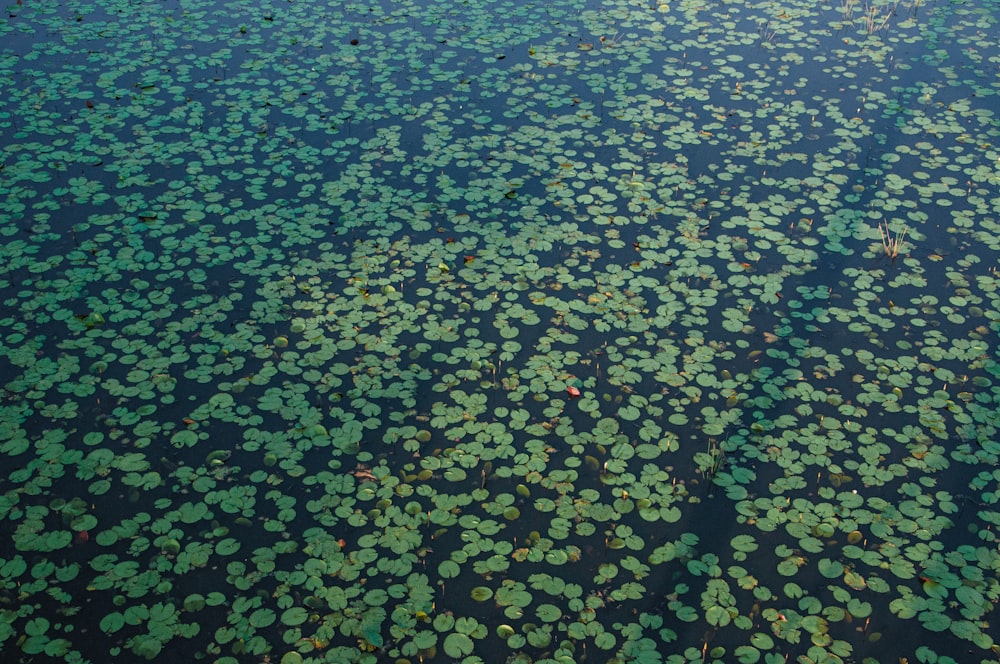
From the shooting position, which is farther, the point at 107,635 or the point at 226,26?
the point at 226,26

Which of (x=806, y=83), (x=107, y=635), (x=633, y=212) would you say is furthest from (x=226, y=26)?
(x=107, y=635)

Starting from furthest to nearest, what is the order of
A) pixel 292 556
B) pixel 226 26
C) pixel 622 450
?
pixel 226 26 → pixel 622 450 → pixel 292 556

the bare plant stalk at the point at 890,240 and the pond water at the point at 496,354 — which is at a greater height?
the pond water at the point at 496,354

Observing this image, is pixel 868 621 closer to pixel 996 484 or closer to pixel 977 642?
pixel 977 642

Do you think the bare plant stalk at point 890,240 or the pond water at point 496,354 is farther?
the bare plant stalk at point 890,240

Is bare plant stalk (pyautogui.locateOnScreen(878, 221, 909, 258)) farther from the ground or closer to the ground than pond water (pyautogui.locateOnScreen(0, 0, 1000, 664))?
closer to the ground

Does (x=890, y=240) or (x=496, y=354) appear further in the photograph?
(x=890, y=240)

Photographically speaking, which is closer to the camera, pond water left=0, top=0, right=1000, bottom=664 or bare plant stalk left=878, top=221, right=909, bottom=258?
pond water left=0, top=0, right=1000, bottom=664

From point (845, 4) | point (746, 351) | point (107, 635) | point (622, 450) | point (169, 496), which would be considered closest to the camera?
point (107, 635)
